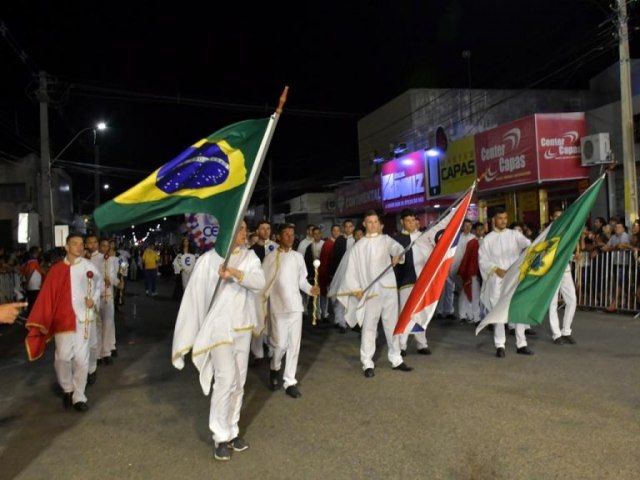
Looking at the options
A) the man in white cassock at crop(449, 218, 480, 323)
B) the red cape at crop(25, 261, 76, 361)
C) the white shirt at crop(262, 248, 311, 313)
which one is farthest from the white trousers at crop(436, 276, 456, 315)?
the red cape at crop(25, 261, 76, 361)

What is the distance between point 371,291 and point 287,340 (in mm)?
1263

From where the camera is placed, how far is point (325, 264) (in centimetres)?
1218

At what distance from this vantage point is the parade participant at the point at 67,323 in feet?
20.4

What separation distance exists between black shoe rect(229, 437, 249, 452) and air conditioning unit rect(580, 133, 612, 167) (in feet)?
40.8

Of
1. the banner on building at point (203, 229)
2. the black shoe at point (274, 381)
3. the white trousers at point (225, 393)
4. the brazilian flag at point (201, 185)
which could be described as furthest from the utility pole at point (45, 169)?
the white trousers at point (225, 393)

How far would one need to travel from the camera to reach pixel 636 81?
18.5m

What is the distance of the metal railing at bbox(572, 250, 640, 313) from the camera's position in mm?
11500

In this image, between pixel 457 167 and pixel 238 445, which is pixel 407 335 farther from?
pixel 457 167

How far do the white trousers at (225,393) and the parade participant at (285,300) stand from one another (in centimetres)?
170

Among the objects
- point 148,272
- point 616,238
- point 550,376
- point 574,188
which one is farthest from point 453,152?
point 550,376

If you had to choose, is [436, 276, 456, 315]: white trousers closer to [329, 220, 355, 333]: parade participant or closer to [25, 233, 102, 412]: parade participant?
[329, 220, 355, 333]: parade participant

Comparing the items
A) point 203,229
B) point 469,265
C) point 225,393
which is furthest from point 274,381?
point 469,265

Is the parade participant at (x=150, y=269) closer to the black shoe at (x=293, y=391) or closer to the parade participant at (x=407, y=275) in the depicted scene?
the parade participant at (x=407, y=275)

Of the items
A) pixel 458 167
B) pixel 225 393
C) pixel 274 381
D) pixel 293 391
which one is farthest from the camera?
pixel 458 167
